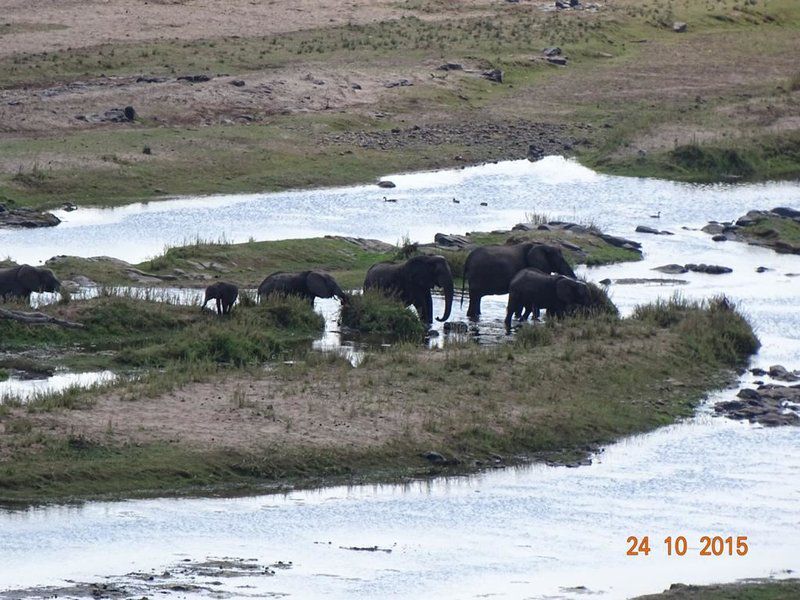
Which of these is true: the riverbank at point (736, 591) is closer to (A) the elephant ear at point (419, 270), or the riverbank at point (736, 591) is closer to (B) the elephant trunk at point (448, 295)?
(B) the elephant trunk at point (448, 295)

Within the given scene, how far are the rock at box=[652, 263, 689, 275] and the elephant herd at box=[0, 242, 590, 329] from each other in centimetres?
438

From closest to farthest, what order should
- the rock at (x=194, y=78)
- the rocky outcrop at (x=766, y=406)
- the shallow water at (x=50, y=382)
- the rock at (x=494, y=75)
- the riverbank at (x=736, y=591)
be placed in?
the riverbank at (x=736, y=591)
the shallow water at (x=50, y=382)
the rocky outcrop at (x=766, y=406)
the rock at (x=194, y=78)
the rock at (x=494, y=75)

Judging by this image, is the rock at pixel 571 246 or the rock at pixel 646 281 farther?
the rock at pixel 571 246

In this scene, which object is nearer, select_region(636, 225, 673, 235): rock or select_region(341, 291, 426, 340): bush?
select_region(341, 291, 426, 340): bush

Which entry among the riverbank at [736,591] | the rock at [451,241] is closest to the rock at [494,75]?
the rock at [451,241]

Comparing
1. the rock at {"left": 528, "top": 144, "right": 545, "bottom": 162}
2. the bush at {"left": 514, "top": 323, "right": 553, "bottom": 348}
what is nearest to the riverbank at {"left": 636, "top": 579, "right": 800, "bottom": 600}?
the bush at {"left": 514, "top": 323, "right": 553, "bottom": 348}

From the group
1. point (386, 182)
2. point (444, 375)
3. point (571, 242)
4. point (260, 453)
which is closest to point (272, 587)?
point (260, 453)

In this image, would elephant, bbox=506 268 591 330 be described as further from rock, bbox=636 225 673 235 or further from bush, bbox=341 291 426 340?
rock, bbox=636 225 673 235

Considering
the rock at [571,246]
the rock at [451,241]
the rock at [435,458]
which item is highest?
the rock at [451,241]

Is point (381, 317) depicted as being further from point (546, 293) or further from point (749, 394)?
point (749, 394)

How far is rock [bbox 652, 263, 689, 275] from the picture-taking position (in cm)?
3312

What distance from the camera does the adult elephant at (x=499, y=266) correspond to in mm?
28797

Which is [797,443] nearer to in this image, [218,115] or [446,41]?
[218,115]

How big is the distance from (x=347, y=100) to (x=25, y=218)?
1647cm
